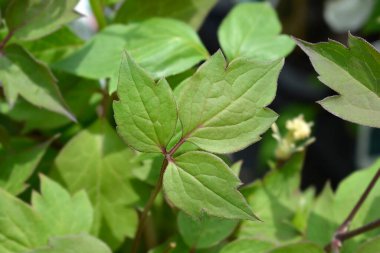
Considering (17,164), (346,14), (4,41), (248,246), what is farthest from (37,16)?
(346,14)

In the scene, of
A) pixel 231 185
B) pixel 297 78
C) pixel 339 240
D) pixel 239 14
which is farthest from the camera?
pixel 297 78

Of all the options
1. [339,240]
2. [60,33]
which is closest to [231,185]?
[339,240]

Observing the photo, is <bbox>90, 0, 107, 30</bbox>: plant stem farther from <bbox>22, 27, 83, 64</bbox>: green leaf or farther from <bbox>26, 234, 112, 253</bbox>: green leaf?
<bbox>26, 234, 112, 253</bbox>: green leaf

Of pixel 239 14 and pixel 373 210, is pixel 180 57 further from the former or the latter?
pixel 373 210

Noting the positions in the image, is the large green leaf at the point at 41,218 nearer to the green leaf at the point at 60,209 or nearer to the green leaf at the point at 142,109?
the green leaf at the point at 60,209

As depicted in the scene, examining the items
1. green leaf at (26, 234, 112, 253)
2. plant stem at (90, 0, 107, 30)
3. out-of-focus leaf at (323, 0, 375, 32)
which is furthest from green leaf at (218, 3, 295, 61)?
out-of-focus leaf at (323, 0, 375, 32)

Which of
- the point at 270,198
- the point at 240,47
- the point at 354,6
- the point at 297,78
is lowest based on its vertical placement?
the point at 297,78

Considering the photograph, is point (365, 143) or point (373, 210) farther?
point (365, 143)
